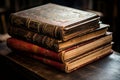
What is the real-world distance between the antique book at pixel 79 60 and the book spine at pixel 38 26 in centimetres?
12

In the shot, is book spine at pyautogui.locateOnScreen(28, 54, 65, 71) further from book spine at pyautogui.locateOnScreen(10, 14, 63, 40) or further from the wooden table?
book spine at pyautogui.locateOnScreen(10, 14, 63, 40)

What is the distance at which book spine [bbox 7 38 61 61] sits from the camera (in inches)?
46.6

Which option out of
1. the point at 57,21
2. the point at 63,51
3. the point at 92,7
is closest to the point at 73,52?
the point at 63,51

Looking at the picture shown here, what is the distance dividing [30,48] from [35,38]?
0.21ft

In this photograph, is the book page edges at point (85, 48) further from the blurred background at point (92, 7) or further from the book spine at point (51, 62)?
the blurred background at point (92, 7)

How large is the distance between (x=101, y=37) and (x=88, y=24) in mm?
125

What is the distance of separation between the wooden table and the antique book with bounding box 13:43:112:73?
0.02 m

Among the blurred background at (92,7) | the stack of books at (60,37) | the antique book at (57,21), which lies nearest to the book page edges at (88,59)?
the stack of books at (60,37)

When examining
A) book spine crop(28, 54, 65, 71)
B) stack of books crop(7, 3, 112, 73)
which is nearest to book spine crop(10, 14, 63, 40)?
stack of books crop(7, 3, 112, 73)

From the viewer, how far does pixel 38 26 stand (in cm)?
122

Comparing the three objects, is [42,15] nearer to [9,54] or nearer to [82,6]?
[9,54]

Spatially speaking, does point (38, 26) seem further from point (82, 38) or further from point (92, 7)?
point (92, 7)

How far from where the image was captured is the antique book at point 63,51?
1153 millimetres

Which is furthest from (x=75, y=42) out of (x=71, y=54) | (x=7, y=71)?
(x=7, y=71)
